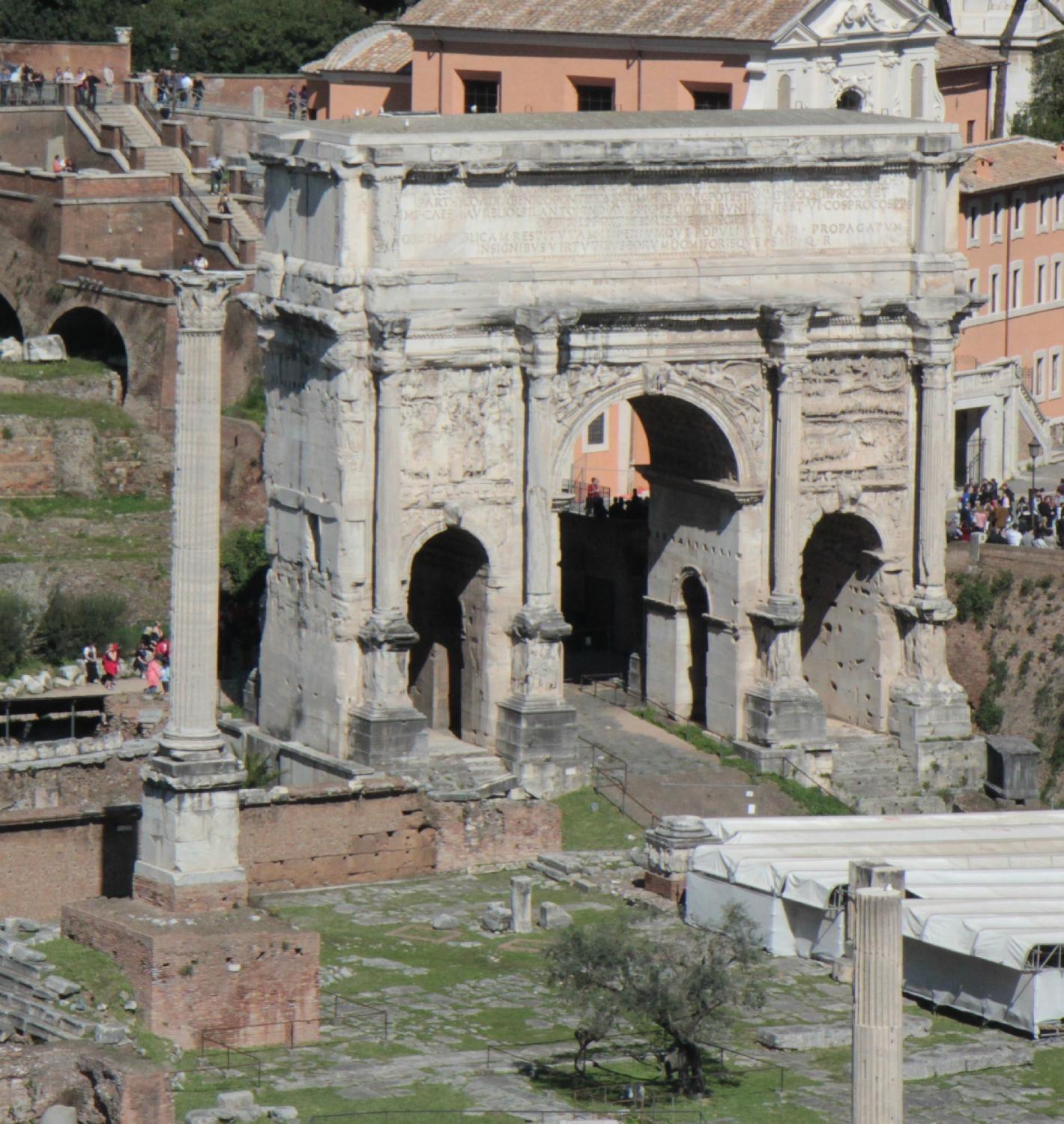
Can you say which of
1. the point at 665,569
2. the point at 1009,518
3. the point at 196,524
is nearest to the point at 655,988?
the point at 196,524

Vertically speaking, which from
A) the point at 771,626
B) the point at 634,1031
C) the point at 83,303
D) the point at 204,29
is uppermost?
the point at 204,29

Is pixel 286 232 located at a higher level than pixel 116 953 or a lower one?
higher

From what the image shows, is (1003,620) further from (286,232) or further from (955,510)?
(286,232)

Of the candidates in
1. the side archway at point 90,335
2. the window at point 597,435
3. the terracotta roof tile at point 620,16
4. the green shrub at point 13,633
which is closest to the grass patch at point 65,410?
the side archway at point 90,335

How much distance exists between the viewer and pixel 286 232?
70.2 metres

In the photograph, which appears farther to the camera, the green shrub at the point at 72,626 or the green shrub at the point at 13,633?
the green shrub at the point at 72,626

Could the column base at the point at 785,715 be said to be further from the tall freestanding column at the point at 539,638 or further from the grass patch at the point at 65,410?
the grass patch at the point at 65,410

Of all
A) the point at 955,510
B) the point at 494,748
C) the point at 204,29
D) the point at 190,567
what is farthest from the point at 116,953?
the point at 204,29

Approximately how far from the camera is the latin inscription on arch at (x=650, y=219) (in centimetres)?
6912

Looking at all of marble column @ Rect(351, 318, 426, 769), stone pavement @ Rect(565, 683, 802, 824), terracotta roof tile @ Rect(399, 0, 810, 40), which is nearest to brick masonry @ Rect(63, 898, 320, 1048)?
marble column @ Rect(351, 318, 426, 769)

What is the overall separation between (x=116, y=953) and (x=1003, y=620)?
22.7 metres

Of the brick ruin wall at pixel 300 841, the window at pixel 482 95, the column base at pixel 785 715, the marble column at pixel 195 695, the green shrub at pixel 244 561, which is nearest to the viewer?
the marble column at pixel 195 695

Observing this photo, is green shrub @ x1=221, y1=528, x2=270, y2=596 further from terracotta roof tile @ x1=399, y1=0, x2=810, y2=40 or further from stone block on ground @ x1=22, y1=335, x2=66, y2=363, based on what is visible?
terracotta roof tile @ x1=399, y1=0, x2=810, y2=40

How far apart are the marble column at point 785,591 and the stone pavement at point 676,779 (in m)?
1.24
